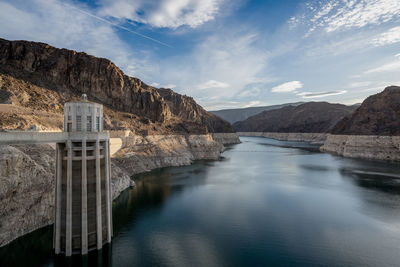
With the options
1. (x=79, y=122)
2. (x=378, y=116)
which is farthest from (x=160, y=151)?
(x=378, y=116)

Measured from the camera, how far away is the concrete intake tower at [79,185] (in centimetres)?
1855

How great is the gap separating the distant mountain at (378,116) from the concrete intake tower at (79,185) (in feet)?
348

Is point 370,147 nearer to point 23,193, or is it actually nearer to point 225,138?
point 225,138

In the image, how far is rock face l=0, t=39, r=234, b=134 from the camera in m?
54.4

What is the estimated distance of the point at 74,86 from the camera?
73.5m

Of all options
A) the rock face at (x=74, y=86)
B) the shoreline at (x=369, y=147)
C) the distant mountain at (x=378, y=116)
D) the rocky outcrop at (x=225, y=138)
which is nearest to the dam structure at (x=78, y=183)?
the rock face at (x=74, y=86)

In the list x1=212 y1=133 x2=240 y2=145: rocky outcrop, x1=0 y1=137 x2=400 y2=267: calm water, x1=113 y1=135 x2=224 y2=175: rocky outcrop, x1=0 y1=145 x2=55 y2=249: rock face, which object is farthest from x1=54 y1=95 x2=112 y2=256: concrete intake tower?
x1=212 y1=133 x2=240 y2=145: rocky outcrop

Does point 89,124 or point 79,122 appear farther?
point 89,124

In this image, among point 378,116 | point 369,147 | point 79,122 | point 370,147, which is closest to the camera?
point 79,122

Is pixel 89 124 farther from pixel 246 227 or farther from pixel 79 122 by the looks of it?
pixel 246 227

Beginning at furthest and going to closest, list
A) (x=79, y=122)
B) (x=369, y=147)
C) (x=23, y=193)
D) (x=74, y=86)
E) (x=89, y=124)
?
1. (x=369, y=147)
2. (x=74, y=86)
3. (x=23, y=193)
4. (x=89, y=124)
5. (x=79, y=122)

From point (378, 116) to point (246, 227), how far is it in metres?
103

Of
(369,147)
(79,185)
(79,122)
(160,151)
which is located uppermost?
(79,122)

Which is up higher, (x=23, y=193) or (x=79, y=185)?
(x=79, y=185)
